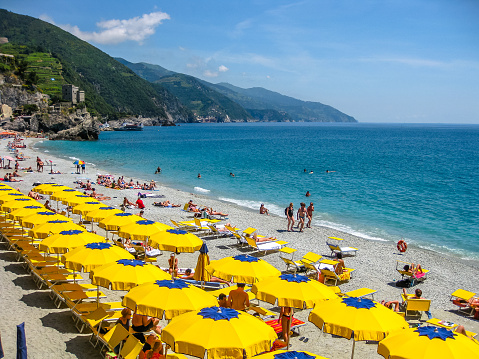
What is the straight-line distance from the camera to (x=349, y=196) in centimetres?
3572

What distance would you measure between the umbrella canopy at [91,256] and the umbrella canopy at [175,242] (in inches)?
75.9

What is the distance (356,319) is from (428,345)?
1343mm

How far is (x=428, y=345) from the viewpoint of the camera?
584 centimetres

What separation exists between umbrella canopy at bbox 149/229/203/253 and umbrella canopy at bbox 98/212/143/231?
1.78 meters

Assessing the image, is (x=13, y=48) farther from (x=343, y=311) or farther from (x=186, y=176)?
(x=343, y=311)

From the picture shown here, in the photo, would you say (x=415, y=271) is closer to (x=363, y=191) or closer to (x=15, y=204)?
(x=15, y=204)

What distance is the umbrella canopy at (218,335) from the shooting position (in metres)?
5.90

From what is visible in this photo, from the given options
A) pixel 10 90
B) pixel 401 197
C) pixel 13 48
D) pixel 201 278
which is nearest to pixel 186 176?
pixel 401 197

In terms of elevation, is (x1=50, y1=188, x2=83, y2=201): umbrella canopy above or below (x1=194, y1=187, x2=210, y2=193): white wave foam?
above

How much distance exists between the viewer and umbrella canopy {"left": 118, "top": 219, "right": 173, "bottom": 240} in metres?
13.1

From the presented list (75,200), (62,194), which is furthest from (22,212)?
(62,194)

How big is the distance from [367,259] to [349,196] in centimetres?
1883

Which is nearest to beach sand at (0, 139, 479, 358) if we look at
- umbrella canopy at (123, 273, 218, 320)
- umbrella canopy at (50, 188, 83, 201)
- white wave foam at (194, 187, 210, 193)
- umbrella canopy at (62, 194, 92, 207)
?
umbrella canopy at (123, 273, 218, 320)

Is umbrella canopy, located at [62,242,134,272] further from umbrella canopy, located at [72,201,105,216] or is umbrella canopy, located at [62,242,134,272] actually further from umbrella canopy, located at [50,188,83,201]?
umbrella canopy, located at [50,188,83,201]
